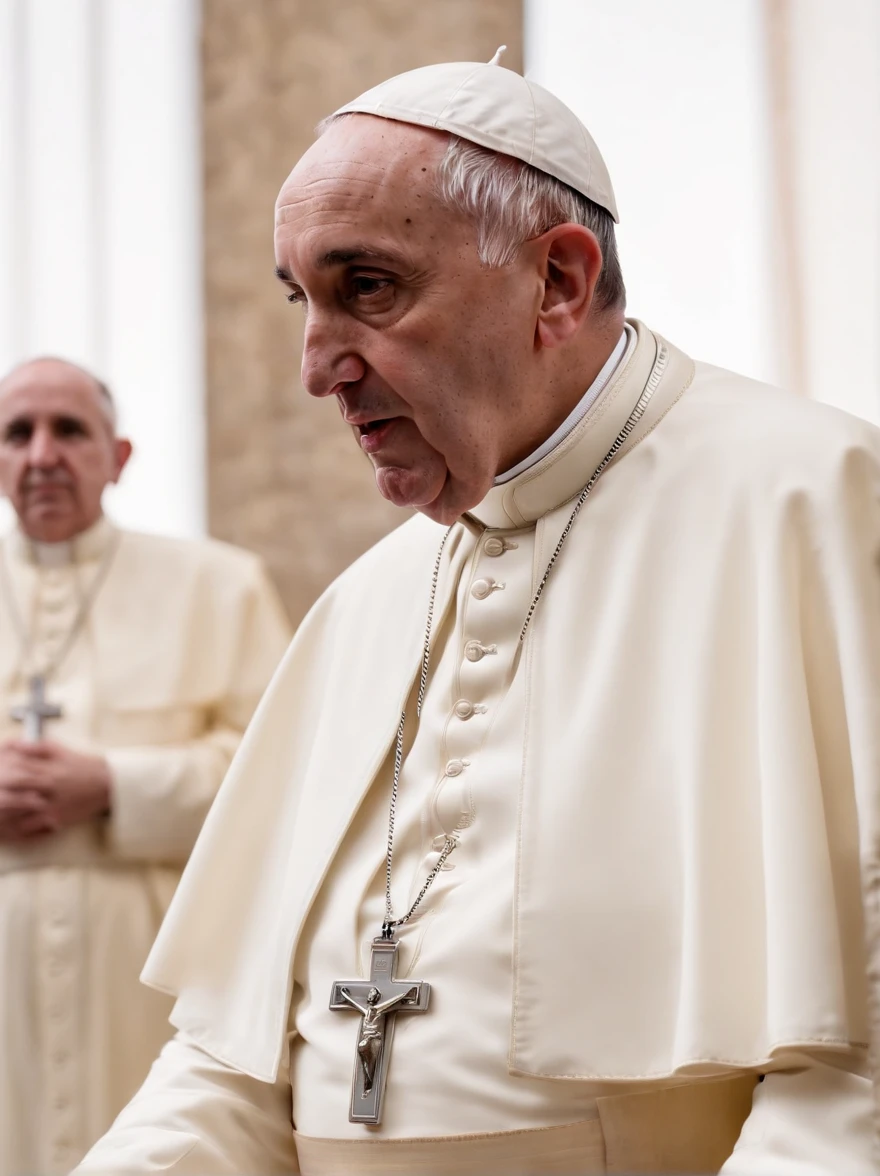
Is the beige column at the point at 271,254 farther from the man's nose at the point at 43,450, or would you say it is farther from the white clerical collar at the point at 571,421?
the white clerical collar at the point at 571,421

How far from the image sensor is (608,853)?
77.1 inches

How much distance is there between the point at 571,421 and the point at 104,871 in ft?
7.46

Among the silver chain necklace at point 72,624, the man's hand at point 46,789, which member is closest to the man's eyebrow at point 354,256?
the man's hand at point 46,789

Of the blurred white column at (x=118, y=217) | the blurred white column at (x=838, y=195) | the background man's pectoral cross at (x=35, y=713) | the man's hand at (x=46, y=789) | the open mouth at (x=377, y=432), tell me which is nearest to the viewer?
the open mouth at (x=377, y=432)

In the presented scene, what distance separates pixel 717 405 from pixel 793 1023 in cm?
90

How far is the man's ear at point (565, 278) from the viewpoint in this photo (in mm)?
2205

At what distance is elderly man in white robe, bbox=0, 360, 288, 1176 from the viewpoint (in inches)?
155

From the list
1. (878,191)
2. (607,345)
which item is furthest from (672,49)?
(607,345)

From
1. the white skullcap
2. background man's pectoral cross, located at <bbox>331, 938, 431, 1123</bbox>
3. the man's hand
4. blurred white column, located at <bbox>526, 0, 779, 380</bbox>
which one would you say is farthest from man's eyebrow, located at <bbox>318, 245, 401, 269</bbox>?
blurred white column, located at <bbox>526, 0, 779, 380</bbox>

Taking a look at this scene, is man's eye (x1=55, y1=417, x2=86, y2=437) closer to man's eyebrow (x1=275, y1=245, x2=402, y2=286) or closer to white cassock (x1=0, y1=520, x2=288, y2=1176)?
white cassock (x1=0, y1=520, x2=288, y2=1176)

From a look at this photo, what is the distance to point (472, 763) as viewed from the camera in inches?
86.2

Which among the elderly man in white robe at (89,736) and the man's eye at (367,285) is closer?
the man's eye at (367,285)

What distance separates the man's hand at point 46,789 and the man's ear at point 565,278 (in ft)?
7.19

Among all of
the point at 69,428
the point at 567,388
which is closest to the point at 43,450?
the point at 69,428
